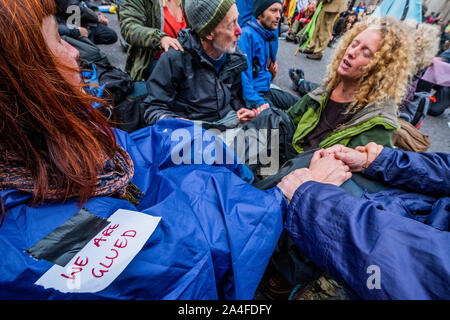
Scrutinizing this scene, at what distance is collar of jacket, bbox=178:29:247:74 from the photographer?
162 centimetres

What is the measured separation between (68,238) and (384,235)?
2.99ft

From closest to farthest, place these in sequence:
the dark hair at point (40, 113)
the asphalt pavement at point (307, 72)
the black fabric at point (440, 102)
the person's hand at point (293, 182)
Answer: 1. the dark hair at point (40, 113)
2. the person's hand at point (293, 182)
3. the asphalt pavement at point (307, 72)
4. the black fabric at point (440, 102)

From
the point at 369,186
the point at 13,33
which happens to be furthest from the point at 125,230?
the point at 369,186

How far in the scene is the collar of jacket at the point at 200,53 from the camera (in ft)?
5.33

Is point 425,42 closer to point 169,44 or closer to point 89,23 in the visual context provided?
point 169,44

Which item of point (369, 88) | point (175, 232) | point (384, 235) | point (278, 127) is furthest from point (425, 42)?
point (175, 232)

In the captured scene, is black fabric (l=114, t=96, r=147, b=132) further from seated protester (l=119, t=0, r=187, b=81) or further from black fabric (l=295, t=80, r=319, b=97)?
black fabric (l=295, t=80, r=319, b=97)

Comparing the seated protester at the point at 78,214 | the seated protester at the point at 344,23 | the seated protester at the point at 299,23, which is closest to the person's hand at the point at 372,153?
the seated protester at the point at 78,214

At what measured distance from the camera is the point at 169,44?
175 cm

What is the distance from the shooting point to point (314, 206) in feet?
2.62

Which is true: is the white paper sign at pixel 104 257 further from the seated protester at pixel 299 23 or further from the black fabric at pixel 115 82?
the seated protester at pixel 299 23

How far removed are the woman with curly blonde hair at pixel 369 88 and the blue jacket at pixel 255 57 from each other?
76 cm

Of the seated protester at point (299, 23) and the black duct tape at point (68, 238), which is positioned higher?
the seated protester at point (299, 23)
